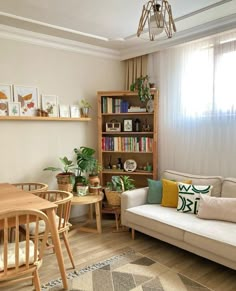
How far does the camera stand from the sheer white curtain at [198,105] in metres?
3.25

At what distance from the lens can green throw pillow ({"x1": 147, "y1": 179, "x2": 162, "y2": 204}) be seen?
135 inches

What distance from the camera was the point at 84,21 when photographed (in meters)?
3.10

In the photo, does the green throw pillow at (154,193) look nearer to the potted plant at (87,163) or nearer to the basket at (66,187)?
the potted plant at (87,163)

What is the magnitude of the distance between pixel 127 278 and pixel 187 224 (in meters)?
0.81

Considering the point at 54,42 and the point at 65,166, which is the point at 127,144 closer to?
the point at 65,166

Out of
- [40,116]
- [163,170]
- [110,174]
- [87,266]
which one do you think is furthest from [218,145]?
[40,116]

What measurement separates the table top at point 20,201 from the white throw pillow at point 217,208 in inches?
63.5

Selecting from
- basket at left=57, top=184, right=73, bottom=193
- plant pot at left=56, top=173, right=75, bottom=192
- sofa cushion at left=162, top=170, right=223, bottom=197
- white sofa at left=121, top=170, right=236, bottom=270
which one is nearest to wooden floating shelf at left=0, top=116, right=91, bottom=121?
plant pot at left=56, top=173, right=75, bottom=192

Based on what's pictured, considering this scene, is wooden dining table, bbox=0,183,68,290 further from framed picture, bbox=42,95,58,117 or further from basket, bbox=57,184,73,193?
framed picture, bbox=42,95,58,117

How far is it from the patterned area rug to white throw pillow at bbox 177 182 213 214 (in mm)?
722

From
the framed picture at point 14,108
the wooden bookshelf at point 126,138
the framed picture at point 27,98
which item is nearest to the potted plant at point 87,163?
the wooden bookshelf at point 126,138

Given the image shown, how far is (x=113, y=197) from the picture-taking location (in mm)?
3689

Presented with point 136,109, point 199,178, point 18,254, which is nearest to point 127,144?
point 136,109

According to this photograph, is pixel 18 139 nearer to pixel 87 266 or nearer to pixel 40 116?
pixel 40 116
